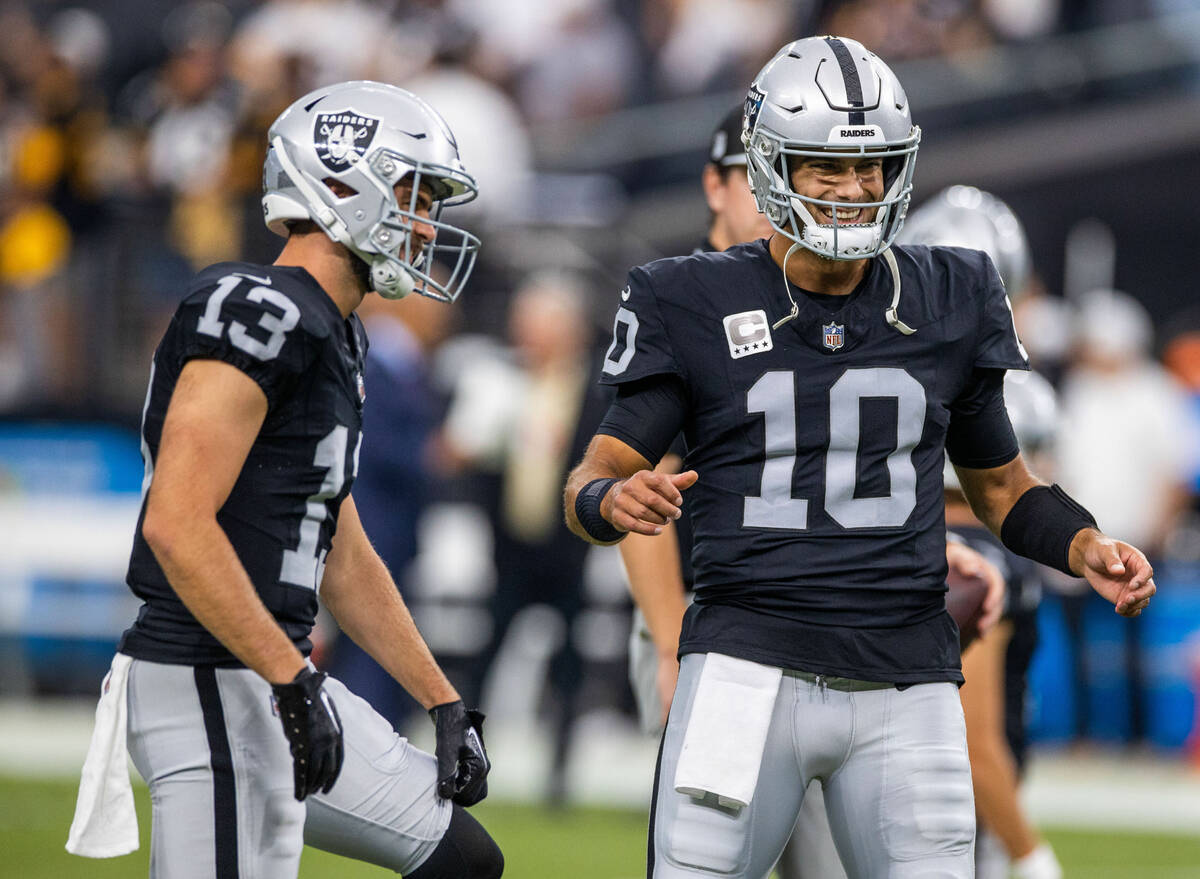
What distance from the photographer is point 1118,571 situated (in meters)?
2.87

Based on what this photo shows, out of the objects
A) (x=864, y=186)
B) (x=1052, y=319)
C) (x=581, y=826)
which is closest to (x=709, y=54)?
(x=1052, y=319)

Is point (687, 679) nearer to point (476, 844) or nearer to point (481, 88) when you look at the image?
point (476, 844)

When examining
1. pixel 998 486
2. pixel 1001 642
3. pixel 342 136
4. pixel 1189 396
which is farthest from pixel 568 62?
pixel 998 486

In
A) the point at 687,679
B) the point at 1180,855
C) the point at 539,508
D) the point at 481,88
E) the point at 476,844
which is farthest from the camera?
the point at 481,88

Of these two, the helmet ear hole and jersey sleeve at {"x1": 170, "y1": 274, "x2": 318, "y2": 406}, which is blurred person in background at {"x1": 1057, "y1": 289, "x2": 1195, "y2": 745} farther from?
jersey sleeve at {"x1": 170, "y1": 274, "x2": 318, "y2": 406}

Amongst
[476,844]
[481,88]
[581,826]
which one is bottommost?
[581,826]

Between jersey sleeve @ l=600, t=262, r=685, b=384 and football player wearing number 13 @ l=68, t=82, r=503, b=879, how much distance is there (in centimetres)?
39

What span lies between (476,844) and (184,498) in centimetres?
86

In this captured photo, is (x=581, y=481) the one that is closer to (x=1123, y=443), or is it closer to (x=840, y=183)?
(x=840, y=183)

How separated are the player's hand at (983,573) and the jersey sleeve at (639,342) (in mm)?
1005

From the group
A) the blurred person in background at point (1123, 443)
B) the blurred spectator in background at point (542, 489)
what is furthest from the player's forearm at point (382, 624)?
the blurred person in background at point (1123, 443)

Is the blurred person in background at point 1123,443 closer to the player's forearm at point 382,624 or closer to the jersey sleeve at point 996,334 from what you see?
the jersey sleeve at point 996,334

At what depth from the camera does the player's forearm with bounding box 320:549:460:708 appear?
10.7 feet

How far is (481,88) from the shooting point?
34.4ft
